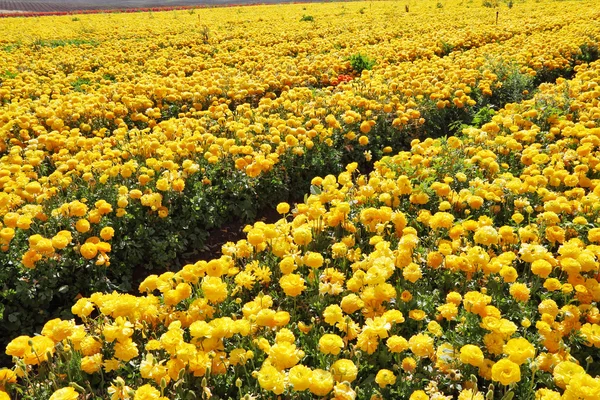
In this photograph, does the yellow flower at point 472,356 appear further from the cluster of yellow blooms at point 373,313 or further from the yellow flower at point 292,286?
the yellow flower at point 292,286

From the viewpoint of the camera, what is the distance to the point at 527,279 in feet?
10.5

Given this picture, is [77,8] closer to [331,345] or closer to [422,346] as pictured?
[331,345]

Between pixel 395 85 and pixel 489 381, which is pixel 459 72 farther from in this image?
pixel 489 381

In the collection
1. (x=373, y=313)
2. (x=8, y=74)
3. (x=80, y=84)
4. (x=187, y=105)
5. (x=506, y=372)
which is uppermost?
(x=8, y=74)

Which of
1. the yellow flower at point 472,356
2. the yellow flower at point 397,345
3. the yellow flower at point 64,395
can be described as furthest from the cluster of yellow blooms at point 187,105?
the yellow flower at point 472,356

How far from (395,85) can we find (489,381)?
19.0ft

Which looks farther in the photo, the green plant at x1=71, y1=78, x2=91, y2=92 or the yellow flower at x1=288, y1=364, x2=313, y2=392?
the green plant at x1=71, y1=78, x2=91, y2=92

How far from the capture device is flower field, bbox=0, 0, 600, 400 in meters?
2.40

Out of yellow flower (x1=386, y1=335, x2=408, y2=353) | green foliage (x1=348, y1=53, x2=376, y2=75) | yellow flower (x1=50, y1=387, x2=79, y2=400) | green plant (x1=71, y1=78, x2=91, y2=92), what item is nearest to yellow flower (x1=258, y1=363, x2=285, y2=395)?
yellow flower (x1=386, y1=335, x2=408, y2=353)

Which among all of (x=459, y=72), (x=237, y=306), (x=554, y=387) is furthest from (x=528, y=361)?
(x=459, y=72)

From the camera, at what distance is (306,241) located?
A: 3.26m

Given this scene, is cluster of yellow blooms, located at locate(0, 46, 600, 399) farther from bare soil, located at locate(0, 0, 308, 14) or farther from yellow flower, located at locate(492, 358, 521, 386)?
bare soil, located at locate(0, 0, 308, 14)

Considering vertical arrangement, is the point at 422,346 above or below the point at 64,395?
below

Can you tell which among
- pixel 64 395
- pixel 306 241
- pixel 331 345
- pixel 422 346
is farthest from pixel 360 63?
pixel 64 395
